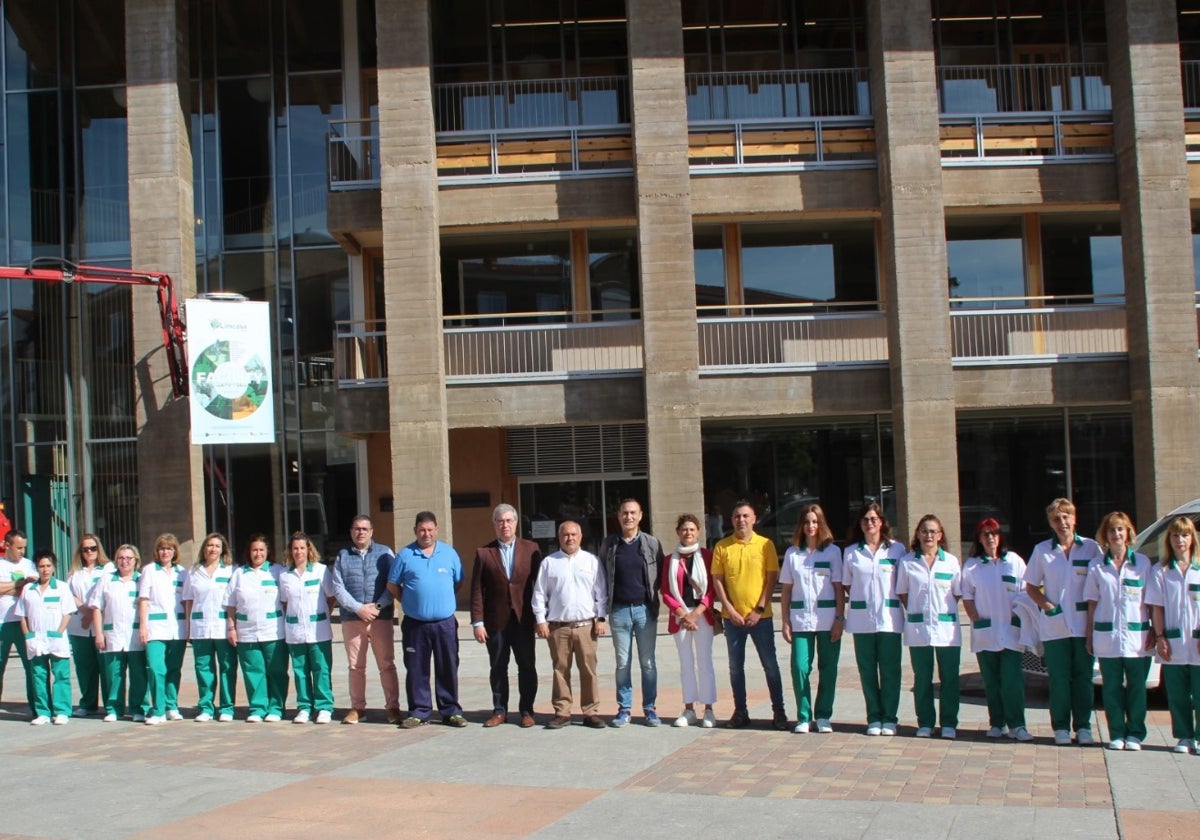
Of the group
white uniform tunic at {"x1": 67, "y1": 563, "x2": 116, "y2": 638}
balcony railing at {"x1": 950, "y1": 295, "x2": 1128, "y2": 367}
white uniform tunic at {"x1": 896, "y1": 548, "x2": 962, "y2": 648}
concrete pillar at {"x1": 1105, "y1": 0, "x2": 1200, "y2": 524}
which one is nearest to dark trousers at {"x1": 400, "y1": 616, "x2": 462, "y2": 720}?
white uniform tunic at {"x1": 67, "y1": 563, "x2": 116, "y2": 638}

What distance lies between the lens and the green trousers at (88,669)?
12499 mm

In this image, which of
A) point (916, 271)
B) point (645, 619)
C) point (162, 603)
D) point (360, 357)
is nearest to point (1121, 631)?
point (645, 619)

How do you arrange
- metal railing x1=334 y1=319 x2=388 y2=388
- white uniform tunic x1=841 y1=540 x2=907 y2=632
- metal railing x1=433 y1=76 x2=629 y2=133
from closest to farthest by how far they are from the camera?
1. white uniform tunic x1=841 y1=540 x2=907 y2=632
2. metal railing x1=334 y1=319 x2=388 y2=388
3. metal railing x1=433 y1=76 x2=629 y2=133

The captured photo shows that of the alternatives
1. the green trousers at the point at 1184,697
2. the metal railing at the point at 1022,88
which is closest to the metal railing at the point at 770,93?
the metal railing at the point at 1022,88

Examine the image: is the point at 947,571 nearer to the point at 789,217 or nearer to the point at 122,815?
the point at 122,815

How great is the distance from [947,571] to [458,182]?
45.9 ft

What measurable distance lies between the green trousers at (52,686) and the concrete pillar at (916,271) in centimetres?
1346

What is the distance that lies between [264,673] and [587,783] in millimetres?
4439

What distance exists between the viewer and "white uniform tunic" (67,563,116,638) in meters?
12.3

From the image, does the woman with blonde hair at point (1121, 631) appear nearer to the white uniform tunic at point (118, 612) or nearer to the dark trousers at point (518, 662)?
the dark trousers at point (518, 662)

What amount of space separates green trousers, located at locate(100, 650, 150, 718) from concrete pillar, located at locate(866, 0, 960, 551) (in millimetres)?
12970

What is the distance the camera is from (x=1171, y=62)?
836 inches

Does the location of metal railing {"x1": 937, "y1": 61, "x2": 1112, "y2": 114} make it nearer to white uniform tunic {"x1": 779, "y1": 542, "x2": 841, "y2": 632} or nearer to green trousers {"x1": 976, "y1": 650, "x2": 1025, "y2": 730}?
white uniform tunic {"x1": 779, "y1": 542, "x2": 841, "y2": 632}

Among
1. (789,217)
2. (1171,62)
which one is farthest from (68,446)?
(1171,62)
